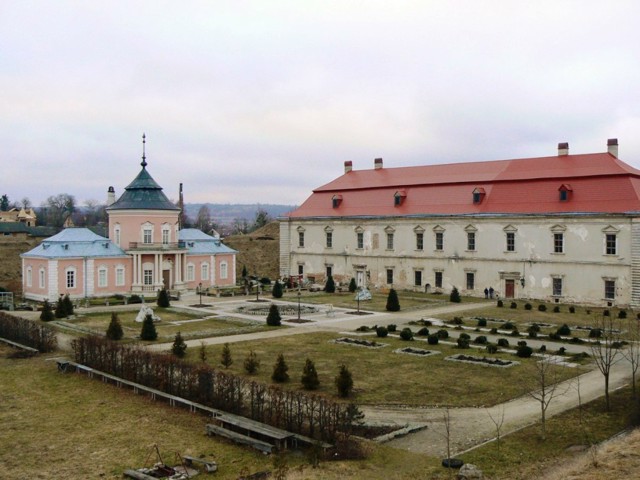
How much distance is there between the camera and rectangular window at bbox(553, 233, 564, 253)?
44.6 meters

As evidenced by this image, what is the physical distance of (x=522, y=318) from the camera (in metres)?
37.3

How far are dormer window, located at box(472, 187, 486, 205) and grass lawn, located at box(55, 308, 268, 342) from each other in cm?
2320

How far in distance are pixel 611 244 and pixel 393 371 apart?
26328 mm

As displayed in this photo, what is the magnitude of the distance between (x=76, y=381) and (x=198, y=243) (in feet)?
112

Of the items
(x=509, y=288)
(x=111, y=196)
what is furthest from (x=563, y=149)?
(x=111, y=196)

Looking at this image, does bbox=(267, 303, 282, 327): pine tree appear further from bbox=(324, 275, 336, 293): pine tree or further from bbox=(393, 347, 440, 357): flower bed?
bbox=(324, 275, 336, 293): pine tree

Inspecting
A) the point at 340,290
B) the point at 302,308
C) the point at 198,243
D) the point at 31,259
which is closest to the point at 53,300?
the point at 31,259

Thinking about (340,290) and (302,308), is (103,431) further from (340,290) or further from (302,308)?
(340,290)

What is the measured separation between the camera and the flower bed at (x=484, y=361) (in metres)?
23.8

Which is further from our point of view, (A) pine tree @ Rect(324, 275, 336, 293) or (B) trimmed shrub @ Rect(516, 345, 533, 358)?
(A) pine tree @ Rect(324, 275, 336, 293)

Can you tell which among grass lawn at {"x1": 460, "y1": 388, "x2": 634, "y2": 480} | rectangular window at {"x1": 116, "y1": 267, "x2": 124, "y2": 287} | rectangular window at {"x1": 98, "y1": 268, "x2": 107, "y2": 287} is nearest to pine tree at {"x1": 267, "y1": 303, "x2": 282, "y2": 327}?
grass lawn at {"x1": 460, "y1": 388, "x2": 634, "y2": 480}

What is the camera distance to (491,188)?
4991 cm

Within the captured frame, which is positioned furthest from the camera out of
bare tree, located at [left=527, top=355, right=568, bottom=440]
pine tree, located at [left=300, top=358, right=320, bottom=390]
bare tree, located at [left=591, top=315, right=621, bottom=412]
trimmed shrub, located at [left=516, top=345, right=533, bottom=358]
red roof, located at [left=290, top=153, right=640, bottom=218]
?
red roof, located at [left=290, top=153, right=640, bottom=218]

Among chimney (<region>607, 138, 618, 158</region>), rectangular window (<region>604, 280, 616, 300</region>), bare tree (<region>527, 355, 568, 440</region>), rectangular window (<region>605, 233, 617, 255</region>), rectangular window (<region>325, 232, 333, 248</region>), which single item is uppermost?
chimney (<region>607, 138, 618, 158</region>)
